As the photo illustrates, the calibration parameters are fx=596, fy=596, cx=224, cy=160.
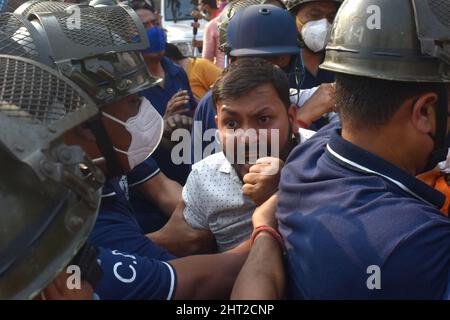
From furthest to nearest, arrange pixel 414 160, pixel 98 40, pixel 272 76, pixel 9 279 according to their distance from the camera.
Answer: pixel 272 76 → pixel 98 40 → pixel 414 160 → pixel 9 279

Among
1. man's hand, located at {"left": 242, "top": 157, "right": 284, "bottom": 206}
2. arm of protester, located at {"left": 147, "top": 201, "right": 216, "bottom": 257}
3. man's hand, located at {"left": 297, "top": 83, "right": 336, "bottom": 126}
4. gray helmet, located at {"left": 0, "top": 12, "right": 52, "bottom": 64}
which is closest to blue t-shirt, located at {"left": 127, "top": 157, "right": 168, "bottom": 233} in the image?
arm of protester, located at {"left": 147, "top": 201, "right": 216, "bottom": 257}

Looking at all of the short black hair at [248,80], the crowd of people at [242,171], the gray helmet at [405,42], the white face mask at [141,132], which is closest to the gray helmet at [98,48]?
the crowd of people at [242,171]

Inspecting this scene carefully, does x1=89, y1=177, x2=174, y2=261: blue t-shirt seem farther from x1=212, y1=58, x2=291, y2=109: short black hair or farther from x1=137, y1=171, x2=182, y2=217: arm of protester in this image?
x1=137, y1=171, x2=182, y2=217: arm of protester

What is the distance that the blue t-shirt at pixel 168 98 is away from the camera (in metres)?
3.71

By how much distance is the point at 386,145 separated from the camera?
1736 mm

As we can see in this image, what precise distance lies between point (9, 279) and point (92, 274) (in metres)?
0.29

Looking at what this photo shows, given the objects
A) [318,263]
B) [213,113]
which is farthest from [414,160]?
[213,113]

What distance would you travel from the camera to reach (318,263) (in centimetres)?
164

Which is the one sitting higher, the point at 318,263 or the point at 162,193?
the point at 318,263

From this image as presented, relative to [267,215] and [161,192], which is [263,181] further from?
[161,192]

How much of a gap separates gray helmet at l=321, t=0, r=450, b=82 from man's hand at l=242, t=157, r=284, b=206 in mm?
551

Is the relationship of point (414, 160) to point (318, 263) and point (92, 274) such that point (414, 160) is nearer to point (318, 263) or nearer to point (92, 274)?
point (318, 263)

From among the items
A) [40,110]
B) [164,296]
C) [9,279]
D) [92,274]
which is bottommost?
[164,296]

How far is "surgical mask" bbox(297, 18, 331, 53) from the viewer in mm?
3893
